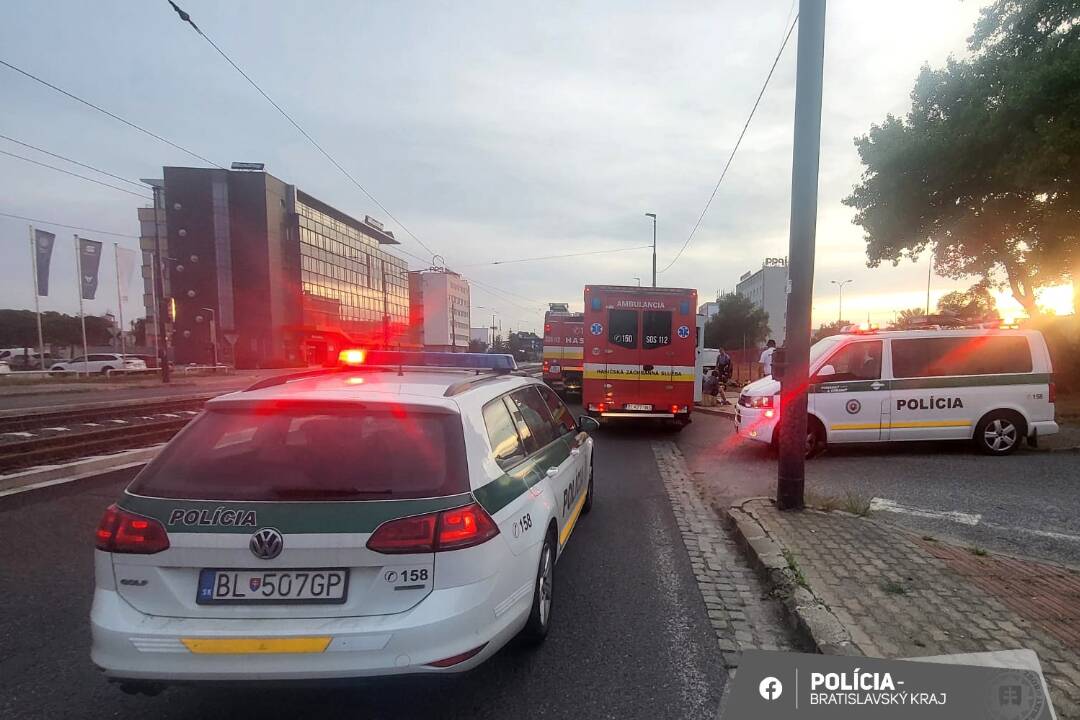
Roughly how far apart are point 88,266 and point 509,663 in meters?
42.4

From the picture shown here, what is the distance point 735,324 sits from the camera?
67312 mm

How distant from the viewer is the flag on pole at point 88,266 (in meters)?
35.5

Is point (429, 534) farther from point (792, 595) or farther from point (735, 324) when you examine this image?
point (735, 324)

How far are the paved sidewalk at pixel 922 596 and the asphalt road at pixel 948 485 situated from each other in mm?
661

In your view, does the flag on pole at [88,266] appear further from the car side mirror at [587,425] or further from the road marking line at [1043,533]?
the road marking line at [1043,533]

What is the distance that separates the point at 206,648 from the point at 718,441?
33.7 feet

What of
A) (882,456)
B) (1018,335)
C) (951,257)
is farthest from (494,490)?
(951,257)

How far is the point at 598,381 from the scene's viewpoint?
483 inches

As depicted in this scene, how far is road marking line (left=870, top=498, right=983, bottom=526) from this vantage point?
5.64 meters

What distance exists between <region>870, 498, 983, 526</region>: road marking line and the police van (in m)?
2.64

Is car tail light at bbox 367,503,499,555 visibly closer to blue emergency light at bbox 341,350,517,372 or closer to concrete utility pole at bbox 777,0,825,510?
blue emergency light at bbox 341,350,517,372

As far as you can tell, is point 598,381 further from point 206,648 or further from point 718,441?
point 206,648

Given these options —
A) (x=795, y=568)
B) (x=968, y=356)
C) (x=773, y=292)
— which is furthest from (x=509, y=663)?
(x=773, y=292)

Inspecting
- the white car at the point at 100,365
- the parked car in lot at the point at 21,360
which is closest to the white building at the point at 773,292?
the white car at the point at 100,365
